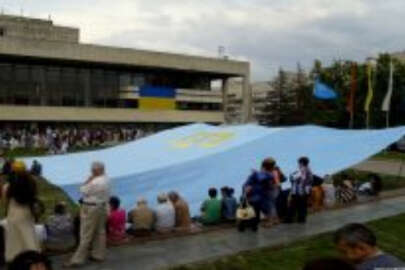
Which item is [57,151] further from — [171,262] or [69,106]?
[171,262]

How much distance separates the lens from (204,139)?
19297mm

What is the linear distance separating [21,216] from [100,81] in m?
58.7

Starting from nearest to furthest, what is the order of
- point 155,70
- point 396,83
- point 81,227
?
point 81,227
point 396,83
point 155,70

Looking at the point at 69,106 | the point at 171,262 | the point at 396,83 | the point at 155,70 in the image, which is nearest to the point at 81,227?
the point at 171,262

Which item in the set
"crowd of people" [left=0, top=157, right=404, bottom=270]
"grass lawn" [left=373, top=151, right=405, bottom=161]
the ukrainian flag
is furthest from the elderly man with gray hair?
the ukrainian flag

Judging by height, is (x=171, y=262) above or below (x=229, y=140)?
below

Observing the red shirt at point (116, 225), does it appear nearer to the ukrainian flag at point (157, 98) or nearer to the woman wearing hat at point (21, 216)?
the woman wearing hat at point (21, 216)

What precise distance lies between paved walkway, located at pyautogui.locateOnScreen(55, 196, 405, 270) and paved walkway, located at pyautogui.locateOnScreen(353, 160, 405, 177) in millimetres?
12165

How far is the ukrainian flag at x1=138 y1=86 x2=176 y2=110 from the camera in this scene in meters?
67.9

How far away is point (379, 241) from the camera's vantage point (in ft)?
44.0

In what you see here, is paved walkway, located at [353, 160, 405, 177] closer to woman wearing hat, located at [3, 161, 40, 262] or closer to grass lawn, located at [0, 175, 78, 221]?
grass lawn, located at [0, 175, 78, 221]

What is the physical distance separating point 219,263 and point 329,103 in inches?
2072

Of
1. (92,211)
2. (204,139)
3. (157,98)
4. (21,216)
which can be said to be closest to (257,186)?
(92,211)

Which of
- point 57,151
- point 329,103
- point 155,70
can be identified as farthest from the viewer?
point 155,70
